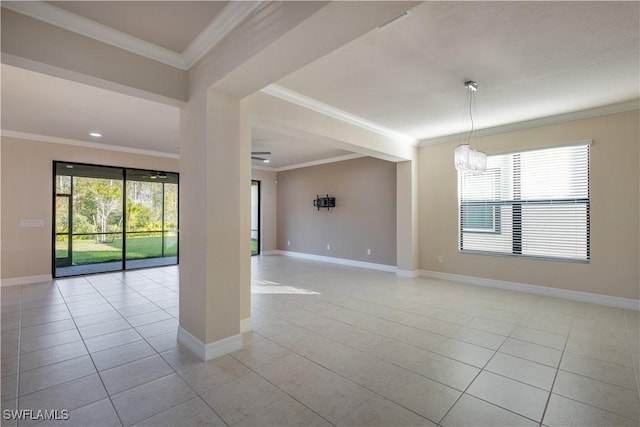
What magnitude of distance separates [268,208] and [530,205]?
685 centimetres

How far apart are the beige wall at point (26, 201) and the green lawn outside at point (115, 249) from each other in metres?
0.39

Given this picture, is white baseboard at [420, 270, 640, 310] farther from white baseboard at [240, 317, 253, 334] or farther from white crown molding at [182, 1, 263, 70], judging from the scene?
white crown molding at [182, 1, 263, 70]

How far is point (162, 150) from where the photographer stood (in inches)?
271

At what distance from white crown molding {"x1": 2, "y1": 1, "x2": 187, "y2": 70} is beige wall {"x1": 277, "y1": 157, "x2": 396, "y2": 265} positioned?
198 inches

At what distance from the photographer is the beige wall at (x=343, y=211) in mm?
6836

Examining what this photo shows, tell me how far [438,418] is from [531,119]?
4.71m

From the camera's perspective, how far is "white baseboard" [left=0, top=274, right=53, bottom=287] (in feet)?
17.5

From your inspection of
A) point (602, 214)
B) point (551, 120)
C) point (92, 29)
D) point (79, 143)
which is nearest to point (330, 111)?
point (92, 29)

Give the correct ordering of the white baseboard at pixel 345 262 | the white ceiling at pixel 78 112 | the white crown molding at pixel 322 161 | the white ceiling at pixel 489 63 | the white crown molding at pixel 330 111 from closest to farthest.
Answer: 1. the white ceiling at pixel 489 63
2. the white ceiling at pixel 78 112
3. the white crown molding at pixel 330 111
4. the white baseboard at pixel 345 262
5. the white crown molding at pixel 322 161

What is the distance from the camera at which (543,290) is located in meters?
4.69

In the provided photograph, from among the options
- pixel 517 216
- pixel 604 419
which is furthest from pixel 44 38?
pixel 517 216

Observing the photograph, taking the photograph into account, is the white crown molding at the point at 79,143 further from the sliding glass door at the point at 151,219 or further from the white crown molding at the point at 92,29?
the white crown molding at the point at 92,29

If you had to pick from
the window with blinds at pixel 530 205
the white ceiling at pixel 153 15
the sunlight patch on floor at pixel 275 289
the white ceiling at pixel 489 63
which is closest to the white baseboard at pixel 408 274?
the window with blinds at pixel 530 205

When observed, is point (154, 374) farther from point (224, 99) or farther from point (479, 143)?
point (479, 143)
